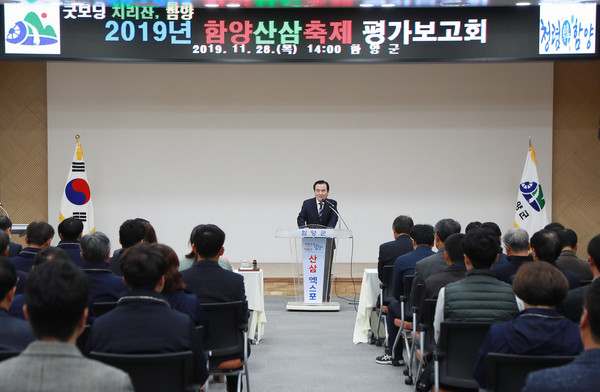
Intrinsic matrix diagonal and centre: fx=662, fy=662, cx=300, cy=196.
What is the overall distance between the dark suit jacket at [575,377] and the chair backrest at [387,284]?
3.65 meters

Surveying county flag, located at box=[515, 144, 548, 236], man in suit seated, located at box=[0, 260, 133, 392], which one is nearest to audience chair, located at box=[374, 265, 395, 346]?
man in suit seated, located at box=[0, 260, 133, 392]

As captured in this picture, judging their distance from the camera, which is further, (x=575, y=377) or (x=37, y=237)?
(x=37, y=237)

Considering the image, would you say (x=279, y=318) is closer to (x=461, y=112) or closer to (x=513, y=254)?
(x=513, y=254)

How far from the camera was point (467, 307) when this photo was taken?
3.25 m

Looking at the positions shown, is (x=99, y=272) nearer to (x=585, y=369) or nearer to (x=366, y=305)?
(x=585, y=369)

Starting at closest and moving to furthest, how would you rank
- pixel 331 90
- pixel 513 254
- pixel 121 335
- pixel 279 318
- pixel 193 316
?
pixel 121 335
pixel 193 316
pixel 513 254
pixel 279 318
pixel 331 90

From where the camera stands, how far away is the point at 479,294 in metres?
3.25

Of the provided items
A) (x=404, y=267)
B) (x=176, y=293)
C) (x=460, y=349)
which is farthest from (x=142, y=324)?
(x=404, y=267)

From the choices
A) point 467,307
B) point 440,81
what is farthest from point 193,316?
point 440,81

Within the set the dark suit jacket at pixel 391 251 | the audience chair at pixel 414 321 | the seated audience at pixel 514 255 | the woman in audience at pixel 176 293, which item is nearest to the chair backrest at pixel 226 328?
the woman in audience at pixel 176 293

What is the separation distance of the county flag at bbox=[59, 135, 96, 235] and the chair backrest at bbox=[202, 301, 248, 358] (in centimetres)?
596

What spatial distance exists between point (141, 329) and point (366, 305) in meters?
3.63

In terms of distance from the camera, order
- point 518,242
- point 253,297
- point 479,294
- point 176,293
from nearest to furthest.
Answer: point 176,293 → point 479,294 → point 518,242 → point 253,297

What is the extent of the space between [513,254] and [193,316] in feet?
6.87
